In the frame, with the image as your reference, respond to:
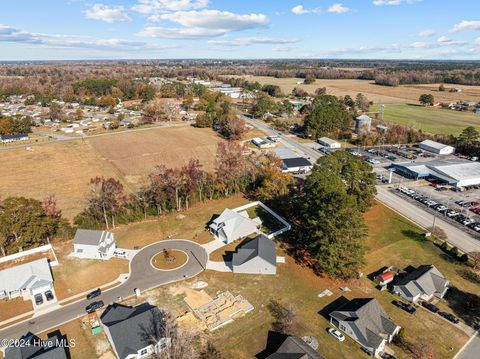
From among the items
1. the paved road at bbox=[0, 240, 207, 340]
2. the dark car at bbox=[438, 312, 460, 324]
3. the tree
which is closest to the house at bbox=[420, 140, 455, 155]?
the dark car at bbox=[438, 312, 460, 324]

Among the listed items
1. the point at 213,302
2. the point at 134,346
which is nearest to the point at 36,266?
the point at 134,346

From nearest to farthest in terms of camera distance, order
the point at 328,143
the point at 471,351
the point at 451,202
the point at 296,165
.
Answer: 1. the point at 471,351
2. the point at 451,202
3. the point at 296,165
4. the point at 328,143

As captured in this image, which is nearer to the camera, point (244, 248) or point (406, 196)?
point (244, 248)

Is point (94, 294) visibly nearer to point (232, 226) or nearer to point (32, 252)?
point (32, 252)

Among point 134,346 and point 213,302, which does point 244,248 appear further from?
point 134,346

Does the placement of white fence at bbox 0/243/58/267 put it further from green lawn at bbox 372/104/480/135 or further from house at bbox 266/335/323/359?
green lawn at bbox 372/104/480/135

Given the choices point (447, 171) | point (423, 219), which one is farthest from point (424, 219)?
point (447, 171)
